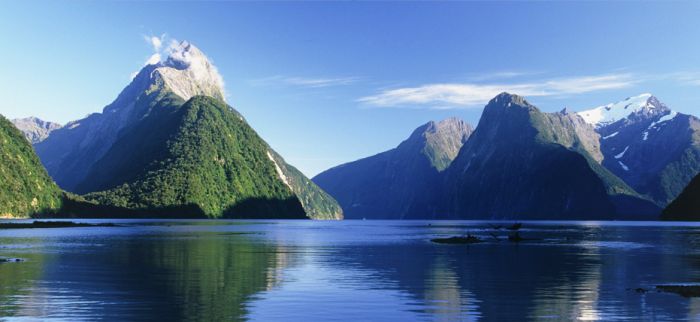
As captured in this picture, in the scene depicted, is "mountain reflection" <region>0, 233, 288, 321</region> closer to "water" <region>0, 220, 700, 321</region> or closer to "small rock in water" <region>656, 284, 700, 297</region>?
"water" <region>0, 220, 700, 321</region>

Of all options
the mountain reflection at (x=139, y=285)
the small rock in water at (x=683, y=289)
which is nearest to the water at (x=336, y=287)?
the mountain reflection at (x=139, y=285)

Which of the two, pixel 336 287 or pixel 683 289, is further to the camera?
pixel 336 287

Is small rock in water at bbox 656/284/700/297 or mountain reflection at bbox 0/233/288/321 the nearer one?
mountain reflection at bbox 0/233/288/321

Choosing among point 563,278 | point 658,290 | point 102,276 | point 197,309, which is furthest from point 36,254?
point 658,290

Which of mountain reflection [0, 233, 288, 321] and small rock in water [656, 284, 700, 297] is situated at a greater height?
mountain reflection [0, 233, 288, 321]

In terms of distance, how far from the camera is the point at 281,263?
8850 centimetres

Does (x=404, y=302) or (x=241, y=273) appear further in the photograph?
(x=241, y=273)

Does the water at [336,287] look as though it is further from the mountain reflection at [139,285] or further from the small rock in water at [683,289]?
the small rock in water at [683,289]

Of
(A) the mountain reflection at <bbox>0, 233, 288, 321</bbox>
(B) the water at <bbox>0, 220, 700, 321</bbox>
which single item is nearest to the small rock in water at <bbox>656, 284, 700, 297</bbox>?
(B) the water at <bbox>0, 220, 700, 321</bbox>

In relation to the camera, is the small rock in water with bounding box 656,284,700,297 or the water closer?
the water

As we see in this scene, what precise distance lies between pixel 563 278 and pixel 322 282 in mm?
25216

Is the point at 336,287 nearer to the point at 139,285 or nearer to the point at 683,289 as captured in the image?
the point at 139,285

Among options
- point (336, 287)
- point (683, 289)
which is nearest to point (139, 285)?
point (336, 287)

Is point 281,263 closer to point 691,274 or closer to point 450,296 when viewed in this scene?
point 450,296
